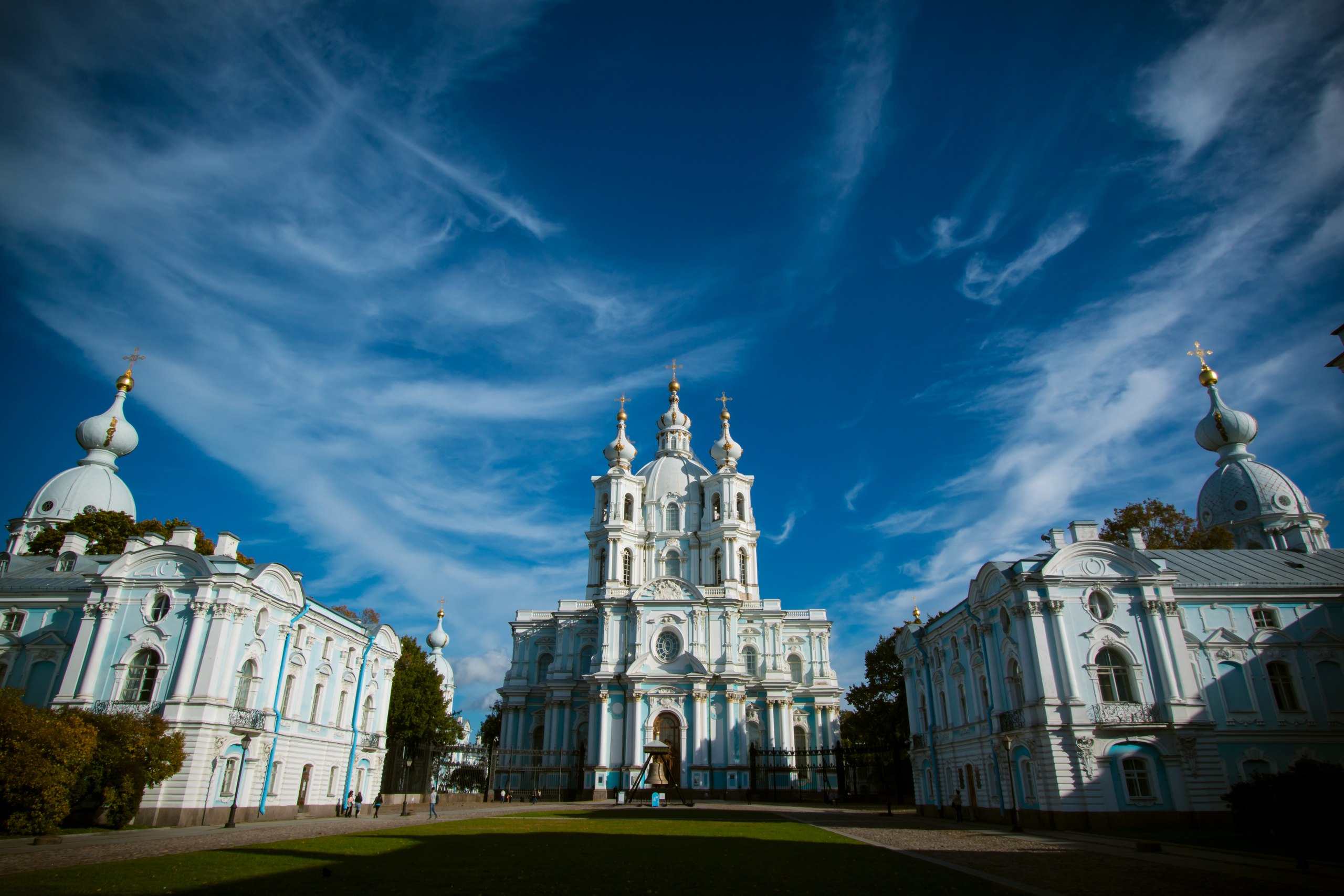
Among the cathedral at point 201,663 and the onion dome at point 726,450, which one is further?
the onion dome at point 726,450

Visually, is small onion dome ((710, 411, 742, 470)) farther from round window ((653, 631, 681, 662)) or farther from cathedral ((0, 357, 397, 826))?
cathedral ((0, 357, 397, 826))

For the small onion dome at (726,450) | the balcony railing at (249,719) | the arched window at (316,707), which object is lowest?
the balcony railing at (249,719)

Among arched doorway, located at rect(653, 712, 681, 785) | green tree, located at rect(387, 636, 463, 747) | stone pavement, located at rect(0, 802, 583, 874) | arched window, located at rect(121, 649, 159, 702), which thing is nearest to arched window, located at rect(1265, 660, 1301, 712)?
arched doorway, located at rect(653, 712, 681, 785)

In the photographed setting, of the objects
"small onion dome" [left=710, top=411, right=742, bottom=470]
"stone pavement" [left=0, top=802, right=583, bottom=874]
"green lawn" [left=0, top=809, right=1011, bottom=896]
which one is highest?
"small onion dome" [left=710, top=411, right=742, bottom=470]

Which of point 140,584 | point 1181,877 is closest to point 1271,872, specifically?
point 1181,877

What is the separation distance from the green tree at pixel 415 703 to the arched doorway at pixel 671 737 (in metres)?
14.1

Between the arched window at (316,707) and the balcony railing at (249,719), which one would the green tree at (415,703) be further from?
the balcony railing at (249,719)

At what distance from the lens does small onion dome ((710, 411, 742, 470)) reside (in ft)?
219

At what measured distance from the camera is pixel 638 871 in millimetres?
13406

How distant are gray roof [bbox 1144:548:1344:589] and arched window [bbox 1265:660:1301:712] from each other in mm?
3032

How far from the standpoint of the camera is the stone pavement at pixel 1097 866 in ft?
40.4

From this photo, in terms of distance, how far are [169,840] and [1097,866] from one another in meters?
22.1

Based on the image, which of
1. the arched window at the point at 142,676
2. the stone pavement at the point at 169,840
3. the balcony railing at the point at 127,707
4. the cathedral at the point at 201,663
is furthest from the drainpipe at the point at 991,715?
the arched window at the point at 142,676

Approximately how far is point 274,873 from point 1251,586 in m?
33.1
